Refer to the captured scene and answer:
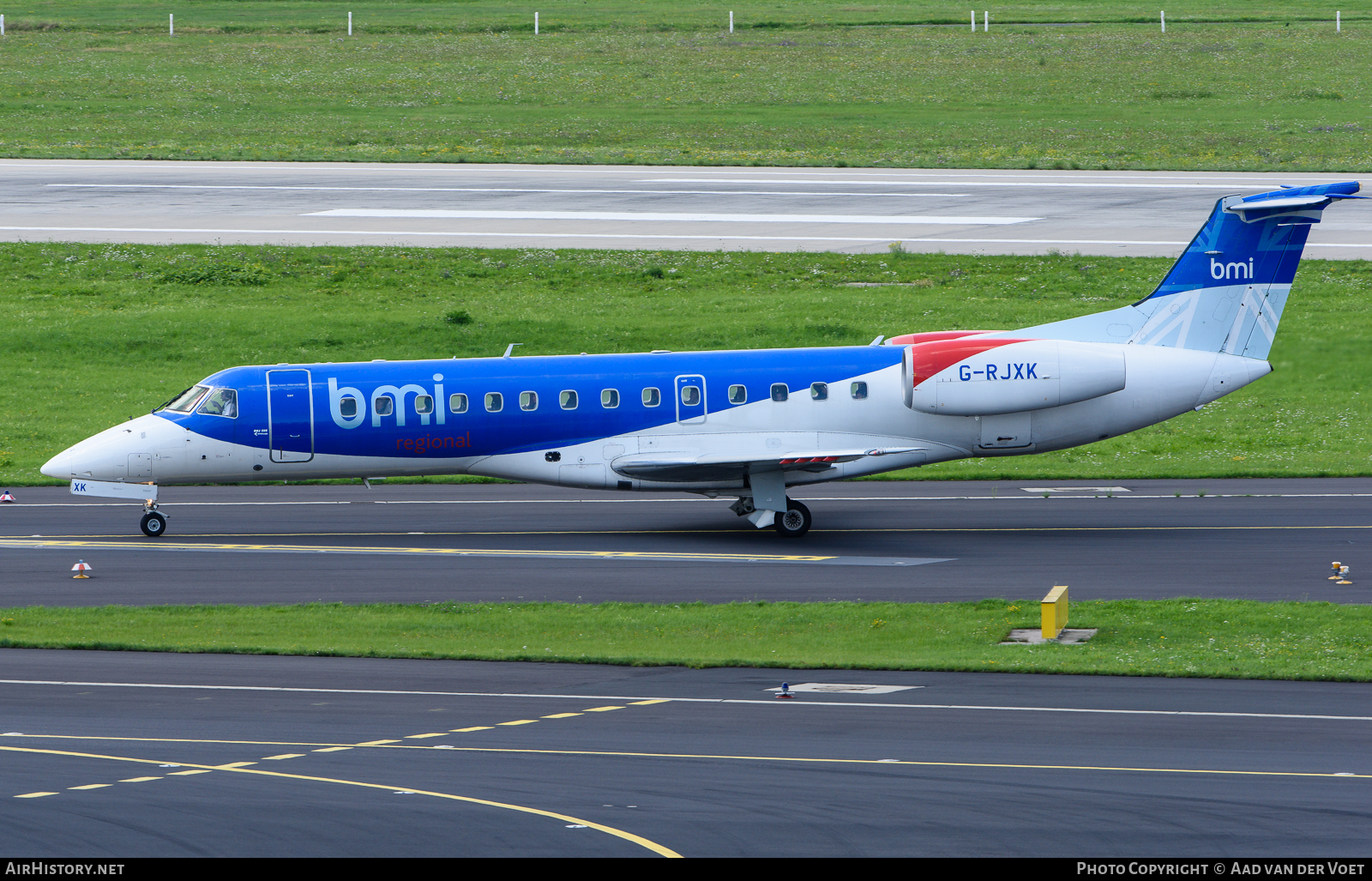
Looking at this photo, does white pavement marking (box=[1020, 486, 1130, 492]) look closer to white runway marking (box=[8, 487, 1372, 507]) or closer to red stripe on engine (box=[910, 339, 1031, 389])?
white runway marking (box=[8, 487, 1372, 507])

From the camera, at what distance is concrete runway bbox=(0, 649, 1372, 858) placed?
14.9 metres

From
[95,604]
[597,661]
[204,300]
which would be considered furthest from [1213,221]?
[204,300]

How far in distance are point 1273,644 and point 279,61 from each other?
75.3 m

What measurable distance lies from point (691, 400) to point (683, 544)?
2.81m

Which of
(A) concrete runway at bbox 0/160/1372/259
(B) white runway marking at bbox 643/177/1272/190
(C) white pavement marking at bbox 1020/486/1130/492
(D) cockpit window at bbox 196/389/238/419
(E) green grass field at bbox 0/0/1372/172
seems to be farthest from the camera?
(E) green grass field at bbox 0/0/1372/172

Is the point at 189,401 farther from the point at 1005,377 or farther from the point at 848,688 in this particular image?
the point at 848,688

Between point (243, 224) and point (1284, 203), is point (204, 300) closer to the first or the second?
point (243, 224)

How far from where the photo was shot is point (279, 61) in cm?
8800

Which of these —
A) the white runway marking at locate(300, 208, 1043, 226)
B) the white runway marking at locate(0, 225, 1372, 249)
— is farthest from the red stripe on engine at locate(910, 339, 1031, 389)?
the white runway marking at locate(300, 208, 1043, 226)

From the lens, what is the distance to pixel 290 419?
32.3 metres

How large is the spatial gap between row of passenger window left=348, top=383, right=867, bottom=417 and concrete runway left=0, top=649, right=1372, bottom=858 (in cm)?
967

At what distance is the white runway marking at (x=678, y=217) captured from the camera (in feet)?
187

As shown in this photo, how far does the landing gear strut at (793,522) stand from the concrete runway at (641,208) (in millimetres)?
22986

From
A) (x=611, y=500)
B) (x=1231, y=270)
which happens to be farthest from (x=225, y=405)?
(x=1231, y=270)
